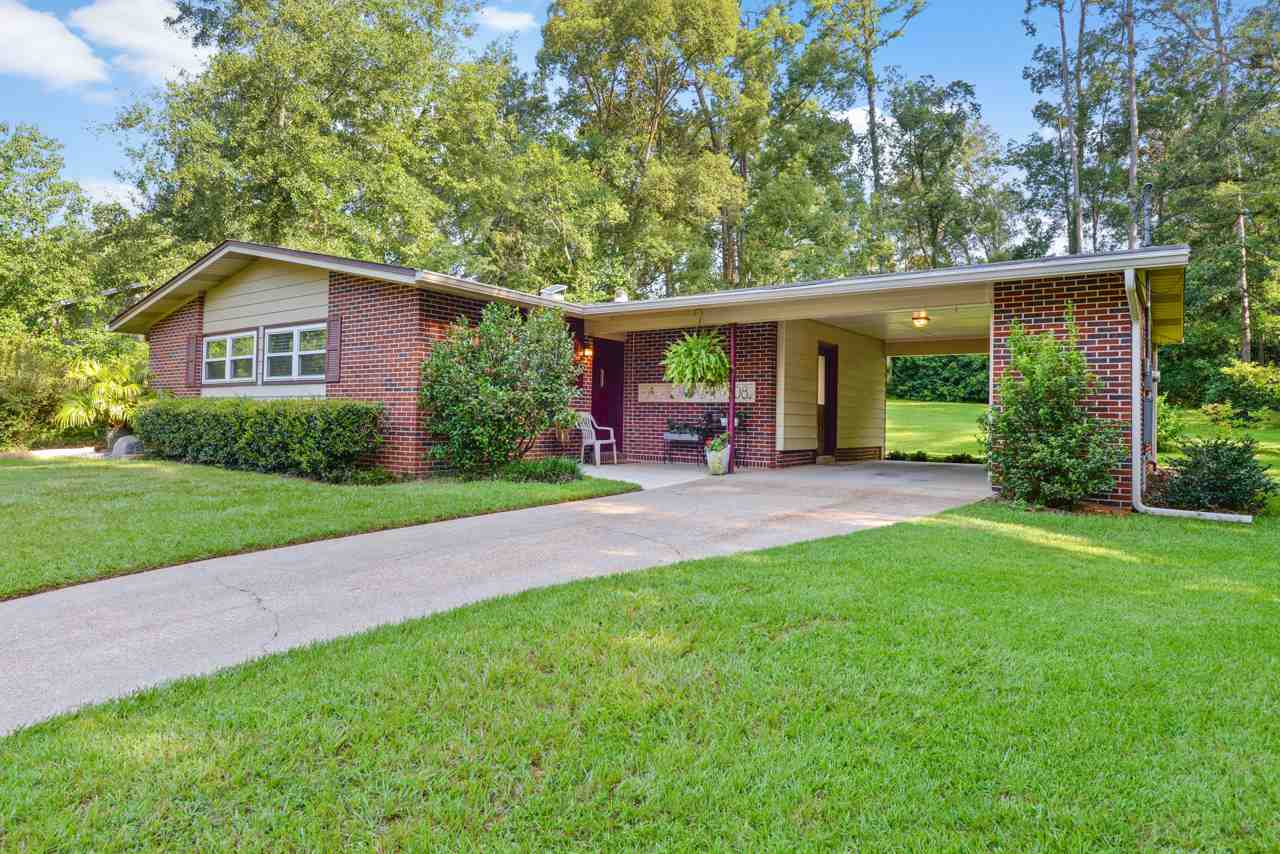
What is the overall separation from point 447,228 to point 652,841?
922 inches

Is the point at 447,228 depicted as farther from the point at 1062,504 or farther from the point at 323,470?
the point at 1062,504

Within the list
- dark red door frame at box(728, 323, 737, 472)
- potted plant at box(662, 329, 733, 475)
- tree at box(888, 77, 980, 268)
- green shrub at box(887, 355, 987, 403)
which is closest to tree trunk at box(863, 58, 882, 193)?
tree at box(888, 77, 980, 268)

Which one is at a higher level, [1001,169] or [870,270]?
[1001,169]

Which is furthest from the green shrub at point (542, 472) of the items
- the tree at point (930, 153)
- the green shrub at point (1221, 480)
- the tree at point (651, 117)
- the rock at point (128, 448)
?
the tree at point (930, 153)

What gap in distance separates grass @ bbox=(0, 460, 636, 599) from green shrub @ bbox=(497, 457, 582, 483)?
28cm

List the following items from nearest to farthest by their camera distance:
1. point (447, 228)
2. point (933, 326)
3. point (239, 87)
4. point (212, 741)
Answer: point (212, 741) → point (933, 326) → point (239, 87) → point (447, 228)

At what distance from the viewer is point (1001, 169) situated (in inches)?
1091

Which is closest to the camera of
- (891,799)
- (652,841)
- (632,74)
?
(652,841)

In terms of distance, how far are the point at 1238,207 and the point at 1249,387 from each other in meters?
6.98

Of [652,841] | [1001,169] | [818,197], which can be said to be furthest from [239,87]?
[1001,169]

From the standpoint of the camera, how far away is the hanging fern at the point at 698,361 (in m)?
10.5

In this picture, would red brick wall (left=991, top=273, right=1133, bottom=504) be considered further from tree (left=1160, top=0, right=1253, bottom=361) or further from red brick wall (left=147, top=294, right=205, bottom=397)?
tree (left=1160, top=0, right=1253, bottom=361)

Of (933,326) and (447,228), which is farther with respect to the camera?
(447,228)

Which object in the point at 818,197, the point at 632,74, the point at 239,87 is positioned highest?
the point at 632,74
